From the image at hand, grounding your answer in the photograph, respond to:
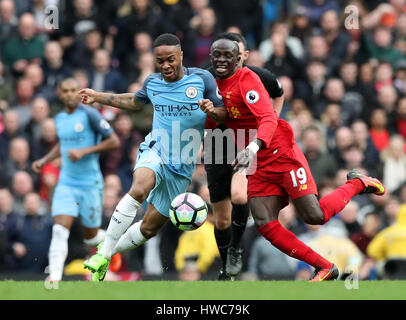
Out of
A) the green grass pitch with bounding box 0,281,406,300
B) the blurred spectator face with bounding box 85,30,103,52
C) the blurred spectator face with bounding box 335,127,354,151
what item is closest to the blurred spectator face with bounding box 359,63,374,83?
the blurred spectator face with bounding box 335,127,354,151

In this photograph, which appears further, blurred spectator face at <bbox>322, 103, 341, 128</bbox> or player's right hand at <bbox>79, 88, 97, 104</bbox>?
blurred spectator face at <bbox>322, 103, 341, 128</bbox>

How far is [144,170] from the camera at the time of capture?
898 centimetres

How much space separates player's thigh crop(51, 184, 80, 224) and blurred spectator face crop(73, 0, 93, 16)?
4.88 meters

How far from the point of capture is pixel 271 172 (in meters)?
9.02

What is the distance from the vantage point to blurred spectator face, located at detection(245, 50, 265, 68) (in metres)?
14.6

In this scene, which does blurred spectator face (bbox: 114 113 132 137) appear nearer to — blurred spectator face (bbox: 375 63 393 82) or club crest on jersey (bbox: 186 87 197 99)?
blurred spectator face (bbox: 375 63 393 82)

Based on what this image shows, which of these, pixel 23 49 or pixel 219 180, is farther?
pixel 23 49

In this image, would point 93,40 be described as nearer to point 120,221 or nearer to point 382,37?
point 382,37

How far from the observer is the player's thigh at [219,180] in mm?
9766

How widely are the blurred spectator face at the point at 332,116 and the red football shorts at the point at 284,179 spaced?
18.7 ft

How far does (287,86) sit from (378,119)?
1.60m

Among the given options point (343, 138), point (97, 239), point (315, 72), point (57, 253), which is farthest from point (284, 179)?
point (315, 72)

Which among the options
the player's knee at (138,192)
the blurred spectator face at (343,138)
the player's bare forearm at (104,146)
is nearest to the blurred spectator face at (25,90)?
the player's bare forearm at (104,146)
